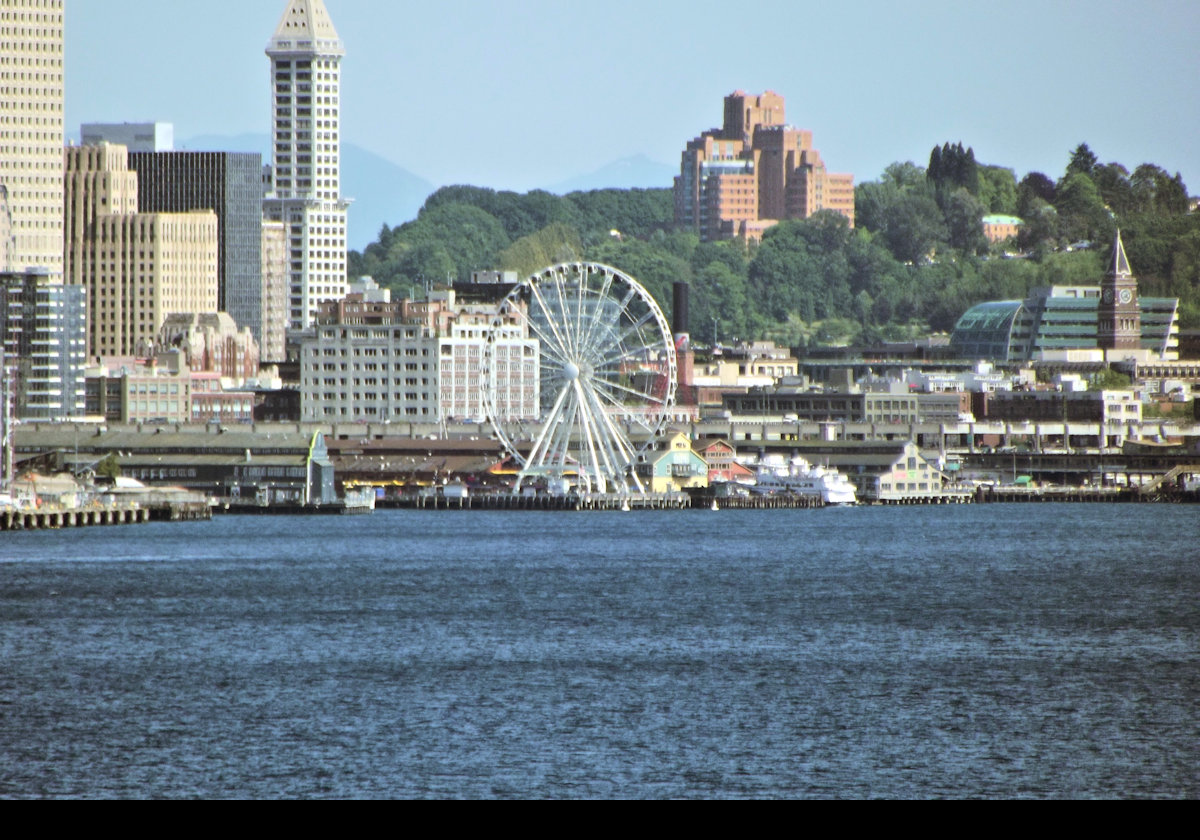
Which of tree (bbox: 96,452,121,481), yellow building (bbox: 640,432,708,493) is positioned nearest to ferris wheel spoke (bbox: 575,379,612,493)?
yellow building (bbox: 640,432,708,493)

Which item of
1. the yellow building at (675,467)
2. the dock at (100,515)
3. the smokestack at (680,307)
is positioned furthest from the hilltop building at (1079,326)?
the dock at (100,515)

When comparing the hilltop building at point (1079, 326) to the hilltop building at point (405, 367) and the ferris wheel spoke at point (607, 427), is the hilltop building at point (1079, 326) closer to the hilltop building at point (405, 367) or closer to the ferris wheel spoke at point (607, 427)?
the hilltop building at point (405, 367)

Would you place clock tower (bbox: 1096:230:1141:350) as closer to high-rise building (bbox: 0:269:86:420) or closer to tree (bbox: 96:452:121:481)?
high-rise building (bbox: 0:269:86:420)

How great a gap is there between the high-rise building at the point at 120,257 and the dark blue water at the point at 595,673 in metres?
115

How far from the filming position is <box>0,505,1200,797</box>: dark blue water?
28.8 m

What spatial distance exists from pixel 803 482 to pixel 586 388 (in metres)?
25.8

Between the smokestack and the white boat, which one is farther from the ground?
the smokestack

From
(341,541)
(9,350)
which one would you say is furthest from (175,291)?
(341,541)

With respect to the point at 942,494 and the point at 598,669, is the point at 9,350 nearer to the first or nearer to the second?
the point at 942,494

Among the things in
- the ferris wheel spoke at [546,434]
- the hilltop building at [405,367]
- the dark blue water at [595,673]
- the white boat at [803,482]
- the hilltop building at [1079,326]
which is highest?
the hilltop building at [1079,326]

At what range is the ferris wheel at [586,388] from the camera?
9894cm

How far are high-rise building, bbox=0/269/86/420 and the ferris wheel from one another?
107 feet

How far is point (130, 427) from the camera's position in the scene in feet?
441

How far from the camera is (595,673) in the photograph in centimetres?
3944
